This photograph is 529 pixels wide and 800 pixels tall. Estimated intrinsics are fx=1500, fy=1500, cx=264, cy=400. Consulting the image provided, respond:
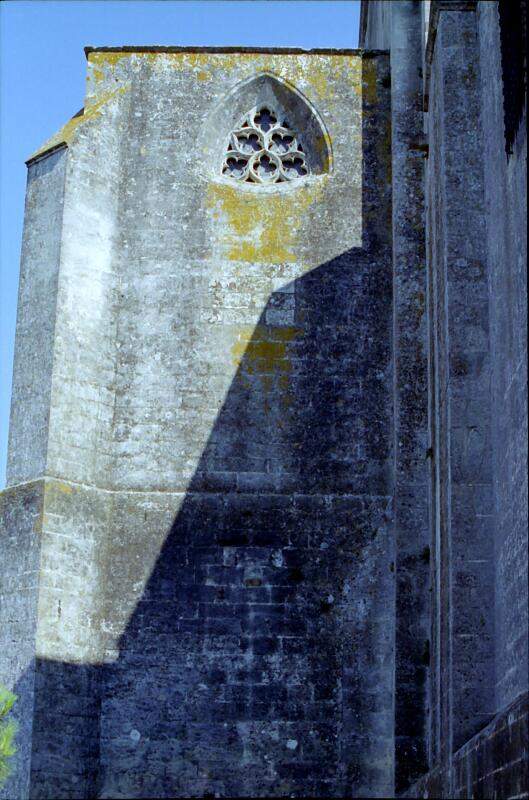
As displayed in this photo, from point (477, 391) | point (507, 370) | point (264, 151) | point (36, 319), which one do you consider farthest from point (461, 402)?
point (264, 151)

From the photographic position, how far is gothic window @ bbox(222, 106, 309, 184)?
44.9 feet

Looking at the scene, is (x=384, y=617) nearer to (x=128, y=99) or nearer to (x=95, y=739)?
(x=95, y=739)

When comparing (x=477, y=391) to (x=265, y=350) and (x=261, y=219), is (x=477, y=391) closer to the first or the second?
(x=265, y=350)

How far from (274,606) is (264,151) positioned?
4.32 meters

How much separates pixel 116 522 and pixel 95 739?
5.85 feet

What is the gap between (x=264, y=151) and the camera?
45.4 feet

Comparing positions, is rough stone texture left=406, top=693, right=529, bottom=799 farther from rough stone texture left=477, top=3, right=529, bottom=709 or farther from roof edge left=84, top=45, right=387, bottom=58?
roof edge left=84, top=45, right=387, bottom=58

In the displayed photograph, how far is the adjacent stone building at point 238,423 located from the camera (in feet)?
38.2

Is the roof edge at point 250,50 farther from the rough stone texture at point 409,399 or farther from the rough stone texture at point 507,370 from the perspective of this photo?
the rough stone texture at point 507,370

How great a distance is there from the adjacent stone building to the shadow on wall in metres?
0.02

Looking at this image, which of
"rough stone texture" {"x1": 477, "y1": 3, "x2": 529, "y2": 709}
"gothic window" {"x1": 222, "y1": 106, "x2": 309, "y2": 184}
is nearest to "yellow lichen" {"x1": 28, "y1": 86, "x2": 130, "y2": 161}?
"gothic window" {"x1": 222, "y1": 106, "x2": 309, "y2": 184}

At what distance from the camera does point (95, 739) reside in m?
11.7

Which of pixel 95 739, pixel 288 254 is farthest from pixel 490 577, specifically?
pixel 288 254

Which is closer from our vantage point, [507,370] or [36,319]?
[507,370]
